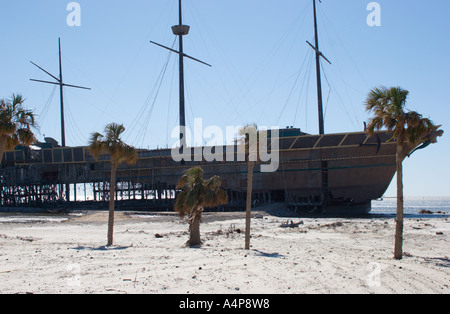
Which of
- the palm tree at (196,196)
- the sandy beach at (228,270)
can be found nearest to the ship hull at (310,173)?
the sandy beach at (228,270)

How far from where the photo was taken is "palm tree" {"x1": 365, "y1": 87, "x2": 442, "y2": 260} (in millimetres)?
13742

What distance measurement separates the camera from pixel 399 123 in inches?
543

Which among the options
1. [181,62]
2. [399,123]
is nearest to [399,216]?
[399,123]

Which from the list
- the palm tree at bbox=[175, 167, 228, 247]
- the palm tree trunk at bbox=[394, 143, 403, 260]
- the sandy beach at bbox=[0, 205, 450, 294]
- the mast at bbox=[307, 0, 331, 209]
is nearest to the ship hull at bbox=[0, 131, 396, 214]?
the mast at bbox=[307, 0, 331, 209]

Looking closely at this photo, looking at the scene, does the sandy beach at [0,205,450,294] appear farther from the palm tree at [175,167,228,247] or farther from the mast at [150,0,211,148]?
the mast at [150,0,211,148]

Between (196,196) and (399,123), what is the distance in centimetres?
728

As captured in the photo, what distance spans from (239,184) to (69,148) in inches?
1074

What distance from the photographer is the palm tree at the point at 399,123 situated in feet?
45.1

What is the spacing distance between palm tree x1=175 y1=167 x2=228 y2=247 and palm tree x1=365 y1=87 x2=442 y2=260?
227 inches

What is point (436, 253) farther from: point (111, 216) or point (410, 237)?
point (111, 216)

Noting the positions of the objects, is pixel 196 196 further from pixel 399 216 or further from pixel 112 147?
pixel 399 216

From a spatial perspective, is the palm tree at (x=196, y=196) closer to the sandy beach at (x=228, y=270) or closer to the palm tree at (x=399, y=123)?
the sandy beach at (x=228, y=270)

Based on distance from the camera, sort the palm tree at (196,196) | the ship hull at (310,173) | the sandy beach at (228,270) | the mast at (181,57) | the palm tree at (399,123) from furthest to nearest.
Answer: the mast at (181,57)
the ship hull at (310,173)
the palm tree at (196,196)
the palm tree at (399,123)
the sandy beach at (228,270)

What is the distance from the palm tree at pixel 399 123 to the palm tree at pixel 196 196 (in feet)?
18.9
